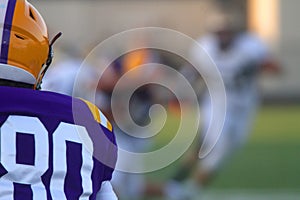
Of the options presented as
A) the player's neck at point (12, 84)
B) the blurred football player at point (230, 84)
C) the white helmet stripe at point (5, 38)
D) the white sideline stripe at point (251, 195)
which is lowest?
the player's neck at point (12, 84)

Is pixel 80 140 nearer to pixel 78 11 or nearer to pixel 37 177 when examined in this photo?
pixel 37 177

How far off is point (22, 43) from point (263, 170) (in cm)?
796

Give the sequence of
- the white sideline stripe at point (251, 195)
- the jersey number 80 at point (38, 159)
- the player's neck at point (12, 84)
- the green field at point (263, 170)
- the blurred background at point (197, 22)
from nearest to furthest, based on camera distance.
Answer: the jersey number 80 at point (38, 159) < the player's neck at point (12, 84) < the white sideline stripe at point (251, 195) < the green field at point (263, 170) < the blurred background at point (197, 22)

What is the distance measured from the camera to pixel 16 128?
250cm

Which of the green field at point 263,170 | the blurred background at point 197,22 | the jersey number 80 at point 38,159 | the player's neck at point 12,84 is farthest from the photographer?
the blurred background at point 197,22

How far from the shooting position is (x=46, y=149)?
2518 mm

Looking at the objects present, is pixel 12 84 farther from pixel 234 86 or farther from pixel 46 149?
pixel 234 86

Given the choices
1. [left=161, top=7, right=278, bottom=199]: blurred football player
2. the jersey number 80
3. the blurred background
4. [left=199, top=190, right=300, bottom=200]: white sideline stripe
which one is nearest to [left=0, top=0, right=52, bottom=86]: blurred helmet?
the jersey number 80

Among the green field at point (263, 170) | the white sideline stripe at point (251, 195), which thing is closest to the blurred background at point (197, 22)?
the green field at point (263, 170)

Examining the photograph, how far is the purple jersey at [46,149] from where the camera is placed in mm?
2475

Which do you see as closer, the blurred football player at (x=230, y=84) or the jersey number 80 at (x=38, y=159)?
the jersey number 80 at (x=38, y=159)

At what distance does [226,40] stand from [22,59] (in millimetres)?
7009

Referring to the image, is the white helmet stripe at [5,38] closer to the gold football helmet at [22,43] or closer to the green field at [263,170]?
the gold football helmet at [22,43]

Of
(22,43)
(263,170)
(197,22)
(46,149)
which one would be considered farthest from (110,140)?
(197,22)
